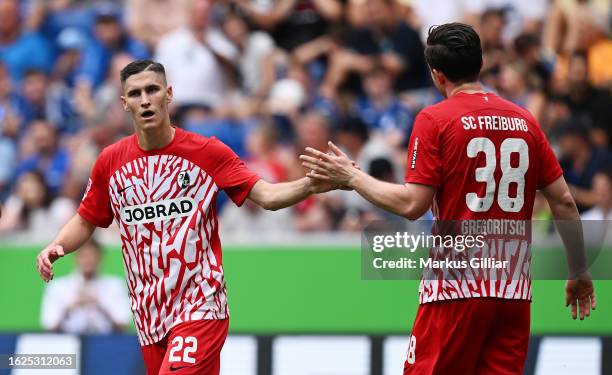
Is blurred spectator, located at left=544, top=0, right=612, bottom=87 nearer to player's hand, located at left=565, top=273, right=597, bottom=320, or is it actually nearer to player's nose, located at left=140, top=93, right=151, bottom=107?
player's hand, located at left=565, top=273, right=597, bottom=320

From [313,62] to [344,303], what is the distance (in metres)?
4.82

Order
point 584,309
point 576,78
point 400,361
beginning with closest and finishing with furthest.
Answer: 1. point 584,309
2. point 400,361
3. point 576,78

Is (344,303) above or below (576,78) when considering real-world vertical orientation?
below

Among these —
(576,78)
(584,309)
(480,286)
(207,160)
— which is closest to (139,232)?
(207,160)

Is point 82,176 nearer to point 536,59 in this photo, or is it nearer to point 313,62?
point 313,62

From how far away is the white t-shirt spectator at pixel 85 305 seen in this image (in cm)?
1024

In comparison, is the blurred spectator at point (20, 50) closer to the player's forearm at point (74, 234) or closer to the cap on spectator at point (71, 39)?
the cap on spectator at point (71, 39)

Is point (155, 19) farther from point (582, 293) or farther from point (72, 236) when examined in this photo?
point (582, 293)

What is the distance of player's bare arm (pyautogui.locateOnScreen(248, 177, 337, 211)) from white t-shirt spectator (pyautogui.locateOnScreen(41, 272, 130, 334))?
3408 millimetres

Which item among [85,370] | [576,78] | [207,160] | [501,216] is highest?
[576,78]

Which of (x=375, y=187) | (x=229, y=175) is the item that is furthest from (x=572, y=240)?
(x=229, y=175)

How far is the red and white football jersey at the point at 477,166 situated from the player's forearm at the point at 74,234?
222cm

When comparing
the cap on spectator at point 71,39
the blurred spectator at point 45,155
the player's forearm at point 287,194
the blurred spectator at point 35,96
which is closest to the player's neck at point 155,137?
the player's forearm at point 287,194

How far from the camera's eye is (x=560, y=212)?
670 cm
